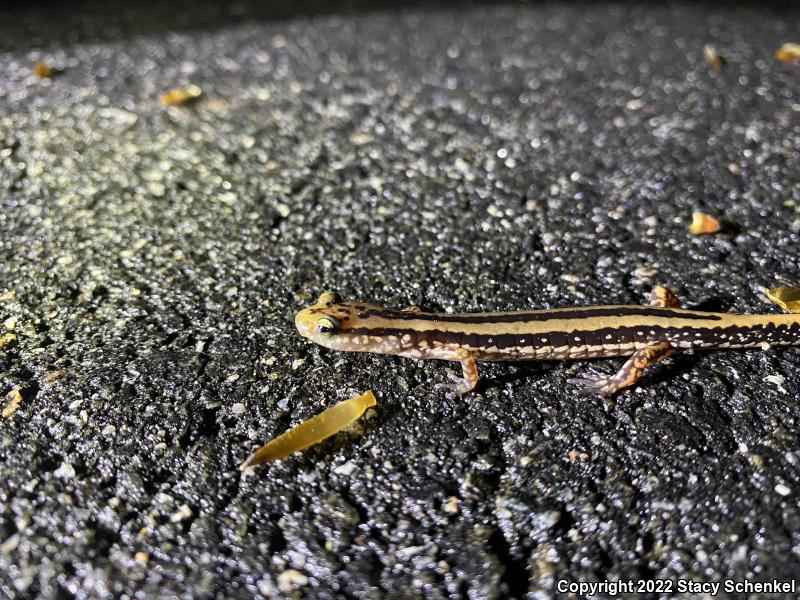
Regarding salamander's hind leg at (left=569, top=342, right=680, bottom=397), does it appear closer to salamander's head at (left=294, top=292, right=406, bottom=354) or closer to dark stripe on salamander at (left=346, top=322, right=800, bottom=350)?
dark stripe on salamander at (left=346, top=322, right=800, bottom=350)

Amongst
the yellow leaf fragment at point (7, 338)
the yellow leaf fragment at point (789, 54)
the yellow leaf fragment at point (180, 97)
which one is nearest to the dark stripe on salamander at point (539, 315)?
the yellow leaf fragment at point (7, 338)

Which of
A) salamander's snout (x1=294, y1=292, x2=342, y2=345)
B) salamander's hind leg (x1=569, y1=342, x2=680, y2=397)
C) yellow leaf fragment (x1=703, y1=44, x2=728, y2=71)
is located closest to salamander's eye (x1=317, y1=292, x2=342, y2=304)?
salamander's snout (x1=294, y1=292, x2=342, y2=345)

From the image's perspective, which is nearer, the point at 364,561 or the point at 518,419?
the point at 364,561

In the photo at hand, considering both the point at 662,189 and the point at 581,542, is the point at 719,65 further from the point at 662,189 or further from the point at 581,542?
the point at 581,542

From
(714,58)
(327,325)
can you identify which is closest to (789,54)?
(714,58)

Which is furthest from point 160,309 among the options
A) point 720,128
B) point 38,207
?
point 720,128

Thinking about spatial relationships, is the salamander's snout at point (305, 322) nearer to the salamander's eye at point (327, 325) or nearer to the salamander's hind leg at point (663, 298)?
the salamander's eye at point (327, 325)

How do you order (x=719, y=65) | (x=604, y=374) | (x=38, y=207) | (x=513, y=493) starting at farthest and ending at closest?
1. (x=719, y=65)
2. (x=38, y=207)
3. (x=604, y=374)
4. (x=513, y=493)
